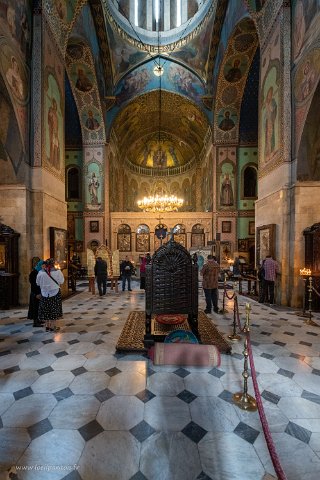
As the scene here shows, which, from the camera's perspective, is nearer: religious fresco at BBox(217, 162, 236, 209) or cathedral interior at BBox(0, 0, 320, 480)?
cathedral interior at BBox(0, 0, 320, 480)

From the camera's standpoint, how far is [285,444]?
2549mm

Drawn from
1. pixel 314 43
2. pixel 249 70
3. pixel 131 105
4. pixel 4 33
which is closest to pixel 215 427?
pixel 314 43

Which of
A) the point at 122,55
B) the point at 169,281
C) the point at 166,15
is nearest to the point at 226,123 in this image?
the point at 122,55

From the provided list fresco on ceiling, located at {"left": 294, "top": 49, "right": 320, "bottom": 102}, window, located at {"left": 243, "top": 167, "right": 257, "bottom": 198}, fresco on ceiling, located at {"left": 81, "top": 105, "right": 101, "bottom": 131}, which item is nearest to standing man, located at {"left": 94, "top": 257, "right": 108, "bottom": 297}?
fresco on ceiling, located at {"left": 294, "top": 49, "right": 320, "bottom": 102}

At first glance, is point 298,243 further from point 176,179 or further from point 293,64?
point 176,179

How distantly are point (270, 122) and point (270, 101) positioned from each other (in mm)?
778

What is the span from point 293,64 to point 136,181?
2220 centimetres

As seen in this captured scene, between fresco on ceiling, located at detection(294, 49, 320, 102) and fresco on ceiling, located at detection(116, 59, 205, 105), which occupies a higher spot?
fresco on ceiling, located at detection(116, 59, 205, 105)

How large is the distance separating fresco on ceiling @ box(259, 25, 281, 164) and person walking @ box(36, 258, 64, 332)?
8.17 m

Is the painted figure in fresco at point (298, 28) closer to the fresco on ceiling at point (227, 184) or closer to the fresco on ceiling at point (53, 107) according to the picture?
the fresco on ceiling at point (53, 107)

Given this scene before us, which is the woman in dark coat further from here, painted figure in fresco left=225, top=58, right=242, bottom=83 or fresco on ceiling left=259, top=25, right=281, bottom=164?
painted figure in fresco left=225, top=58, right=242, bottom=83

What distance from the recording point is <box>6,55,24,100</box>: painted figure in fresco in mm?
7059

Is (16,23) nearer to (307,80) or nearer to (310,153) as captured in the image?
(307,80)

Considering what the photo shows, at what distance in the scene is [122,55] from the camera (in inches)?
645
